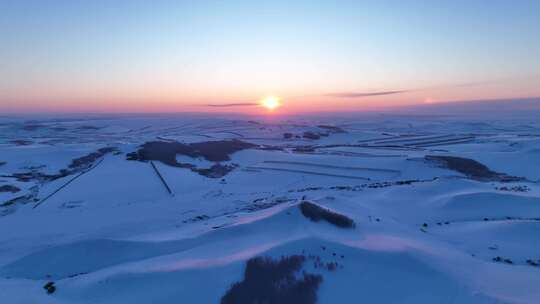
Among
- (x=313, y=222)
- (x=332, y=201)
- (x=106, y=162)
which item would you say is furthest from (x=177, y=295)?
(x=106, y=162)

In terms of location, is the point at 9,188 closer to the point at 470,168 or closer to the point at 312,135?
the point at 470,168

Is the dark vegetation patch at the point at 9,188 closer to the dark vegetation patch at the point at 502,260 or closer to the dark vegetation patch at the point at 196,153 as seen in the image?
the dark vegetation patch at the point at 196,153

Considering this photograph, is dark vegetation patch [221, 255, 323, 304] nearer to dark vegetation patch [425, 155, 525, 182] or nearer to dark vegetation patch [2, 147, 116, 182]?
dark vegetation patch [425, 155, 525, 182]

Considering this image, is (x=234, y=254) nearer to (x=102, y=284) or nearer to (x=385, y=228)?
(x=102, y=284)

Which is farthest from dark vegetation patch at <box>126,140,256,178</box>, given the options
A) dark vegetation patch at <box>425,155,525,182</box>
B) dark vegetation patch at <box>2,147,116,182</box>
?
dark vegetation patch at <box>425,155,525,182</box>

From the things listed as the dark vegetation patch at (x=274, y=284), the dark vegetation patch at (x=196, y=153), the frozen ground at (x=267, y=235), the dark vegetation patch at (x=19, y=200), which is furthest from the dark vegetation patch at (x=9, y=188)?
the dark vegetation patch at (x=274, y=284)

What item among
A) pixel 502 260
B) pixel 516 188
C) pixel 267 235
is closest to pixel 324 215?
pixel 267 235
